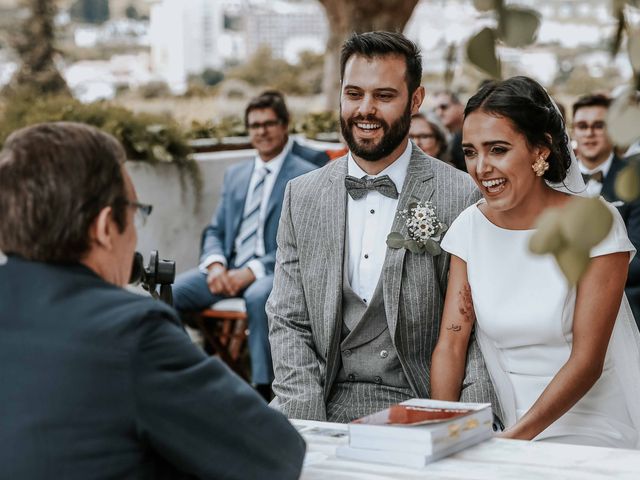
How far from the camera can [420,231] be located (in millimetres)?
3027

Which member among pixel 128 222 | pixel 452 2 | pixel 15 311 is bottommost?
pixel 15 311

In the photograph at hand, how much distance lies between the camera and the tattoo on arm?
116 inches

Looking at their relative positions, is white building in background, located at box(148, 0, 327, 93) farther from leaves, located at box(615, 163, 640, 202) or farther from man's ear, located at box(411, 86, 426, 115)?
leaves, located at box(615, 163, 640, 202)

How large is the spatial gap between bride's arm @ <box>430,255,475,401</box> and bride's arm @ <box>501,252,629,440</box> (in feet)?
0.93

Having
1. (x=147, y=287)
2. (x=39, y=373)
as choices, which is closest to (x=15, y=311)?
(x=39, y=373)

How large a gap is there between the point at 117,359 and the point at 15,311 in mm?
196

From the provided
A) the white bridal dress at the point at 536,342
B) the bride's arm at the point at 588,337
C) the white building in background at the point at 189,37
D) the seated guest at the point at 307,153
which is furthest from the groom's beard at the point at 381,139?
the white building in background at the point at 189,37

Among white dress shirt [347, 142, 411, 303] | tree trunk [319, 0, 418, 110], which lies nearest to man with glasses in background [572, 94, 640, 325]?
white dress shirt [347, 142, 411, 303]

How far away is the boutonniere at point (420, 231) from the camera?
3014 millimetres

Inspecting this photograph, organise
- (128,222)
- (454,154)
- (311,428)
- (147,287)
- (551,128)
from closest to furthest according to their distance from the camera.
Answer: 1. (128,222)
2. (311,428)
3. (147,287)
4. (551,128)
5. (454,154)

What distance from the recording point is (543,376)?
2.89 meters

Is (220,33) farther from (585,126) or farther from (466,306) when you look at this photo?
(466,306)

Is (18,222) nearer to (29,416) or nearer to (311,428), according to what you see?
(29,416)

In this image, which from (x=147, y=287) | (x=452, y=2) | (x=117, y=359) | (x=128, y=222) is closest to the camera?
(x=452, y=2)
